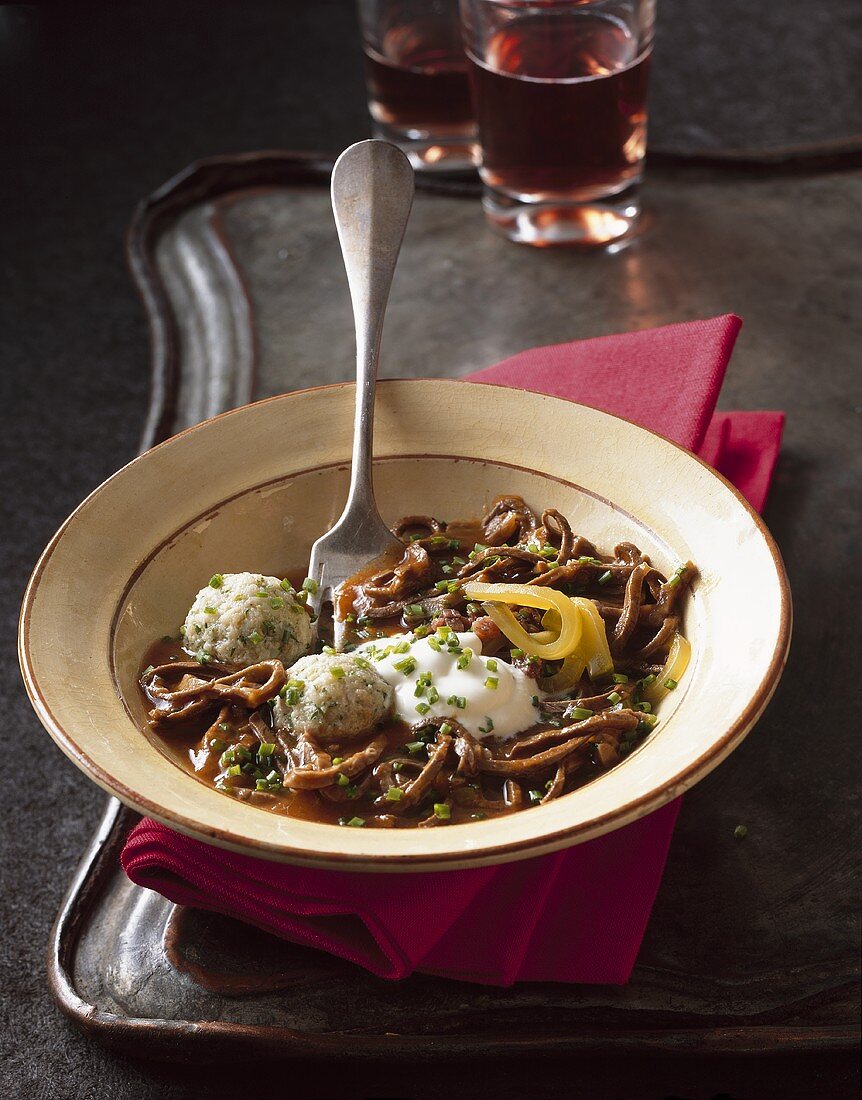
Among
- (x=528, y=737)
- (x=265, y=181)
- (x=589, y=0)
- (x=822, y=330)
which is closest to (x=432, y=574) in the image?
(x=528, y=737)

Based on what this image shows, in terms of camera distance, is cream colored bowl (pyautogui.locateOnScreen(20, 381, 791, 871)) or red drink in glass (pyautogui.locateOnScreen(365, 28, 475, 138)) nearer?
cream colored bowl (pyautogui.locateOnScreen(20, 381, 791, 871))

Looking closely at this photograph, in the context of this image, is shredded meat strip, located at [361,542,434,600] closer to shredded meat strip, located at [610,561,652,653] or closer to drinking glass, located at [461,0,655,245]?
shredded meat strip, located at [610,561,652,653]

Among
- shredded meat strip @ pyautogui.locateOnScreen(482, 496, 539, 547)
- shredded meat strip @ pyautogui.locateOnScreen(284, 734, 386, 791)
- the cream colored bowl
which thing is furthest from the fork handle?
shredded meat strip @ pyautogui.locateOnScreen(284, 734, 386, 791)

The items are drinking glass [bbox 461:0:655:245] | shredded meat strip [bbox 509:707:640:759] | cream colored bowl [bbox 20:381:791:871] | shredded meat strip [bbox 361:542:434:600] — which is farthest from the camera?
drinking glass [bbox 461:0:655:245]

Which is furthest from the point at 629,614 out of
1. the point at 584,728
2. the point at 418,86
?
the point at 418,86

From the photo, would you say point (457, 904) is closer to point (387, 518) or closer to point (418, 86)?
point (387, 518)

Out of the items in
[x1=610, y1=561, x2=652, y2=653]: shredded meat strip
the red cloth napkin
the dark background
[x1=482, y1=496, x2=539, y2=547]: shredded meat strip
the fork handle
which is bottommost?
the dark background

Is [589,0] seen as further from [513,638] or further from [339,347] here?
[513,638]
